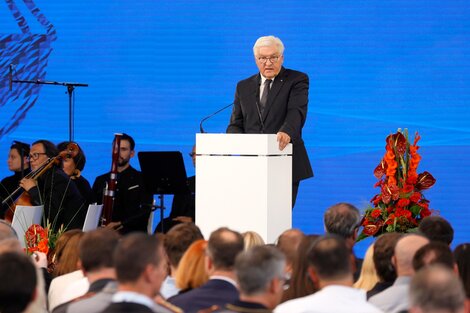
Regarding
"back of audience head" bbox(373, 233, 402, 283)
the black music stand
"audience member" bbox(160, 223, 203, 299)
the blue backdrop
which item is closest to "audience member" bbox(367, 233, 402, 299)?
"back of audience head" bbox(373, 233, 402, 283)

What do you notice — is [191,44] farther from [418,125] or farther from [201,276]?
[201,276]

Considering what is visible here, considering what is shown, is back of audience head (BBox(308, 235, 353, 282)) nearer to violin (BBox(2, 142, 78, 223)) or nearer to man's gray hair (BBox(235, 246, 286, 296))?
man's gray hair (BBox(235, 246, 286, 296))

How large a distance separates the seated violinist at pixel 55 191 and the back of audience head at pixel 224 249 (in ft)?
12.7

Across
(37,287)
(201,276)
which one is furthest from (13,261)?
(201,276)

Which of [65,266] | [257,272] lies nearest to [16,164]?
[65,266]

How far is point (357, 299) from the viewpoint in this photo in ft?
11.1

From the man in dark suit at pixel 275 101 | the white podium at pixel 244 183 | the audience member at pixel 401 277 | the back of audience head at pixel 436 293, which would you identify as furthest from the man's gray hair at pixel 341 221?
the back of audience head at pixel 436 293

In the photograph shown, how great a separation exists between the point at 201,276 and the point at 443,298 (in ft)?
4.99

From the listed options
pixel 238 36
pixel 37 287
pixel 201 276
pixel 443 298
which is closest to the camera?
pixel 443 298

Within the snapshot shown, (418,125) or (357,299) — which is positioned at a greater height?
(418,125)

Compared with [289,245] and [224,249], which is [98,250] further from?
[289,245]

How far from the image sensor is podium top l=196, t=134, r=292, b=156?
18.8 feet

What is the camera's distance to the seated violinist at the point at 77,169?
27.7 ft

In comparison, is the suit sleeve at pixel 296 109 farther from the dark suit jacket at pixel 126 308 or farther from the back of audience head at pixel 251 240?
the dark suit jacket at pixel 126 308
